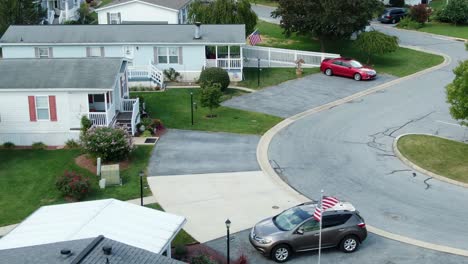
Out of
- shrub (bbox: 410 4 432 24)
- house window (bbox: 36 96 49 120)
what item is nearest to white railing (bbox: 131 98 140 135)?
house window (bbox: 36 96 49 120)

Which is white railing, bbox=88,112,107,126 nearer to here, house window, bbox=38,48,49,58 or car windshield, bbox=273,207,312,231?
car windshield, bbox=273,207,312,231

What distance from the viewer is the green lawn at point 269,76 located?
42.4 meters

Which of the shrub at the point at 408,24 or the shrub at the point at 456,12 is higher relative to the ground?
the shrub at the point at 456,12

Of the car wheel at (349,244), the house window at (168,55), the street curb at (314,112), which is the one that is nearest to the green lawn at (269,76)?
the house window at (168,55)

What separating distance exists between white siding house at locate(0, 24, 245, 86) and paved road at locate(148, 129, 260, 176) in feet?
35.3

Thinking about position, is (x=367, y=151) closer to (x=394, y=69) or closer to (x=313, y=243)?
(x=313, y=243)

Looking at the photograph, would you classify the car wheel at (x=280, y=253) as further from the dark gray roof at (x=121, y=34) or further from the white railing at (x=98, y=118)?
the dark gray roof at (x=121, y=34)

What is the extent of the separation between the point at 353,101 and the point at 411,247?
62.3 ft

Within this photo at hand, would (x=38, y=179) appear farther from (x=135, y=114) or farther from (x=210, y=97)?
(x=210, y=97)

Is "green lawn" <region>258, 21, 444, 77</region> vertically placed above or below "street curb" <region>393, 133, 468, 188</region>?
above

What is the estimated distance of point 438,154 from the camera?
2875cm

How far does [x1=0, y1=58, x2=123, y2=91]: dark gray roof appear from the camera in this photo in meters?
30.1

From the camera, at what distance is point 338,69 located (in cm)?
4409

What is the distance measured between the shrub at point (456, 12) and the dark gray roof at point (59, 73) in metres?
42.9
